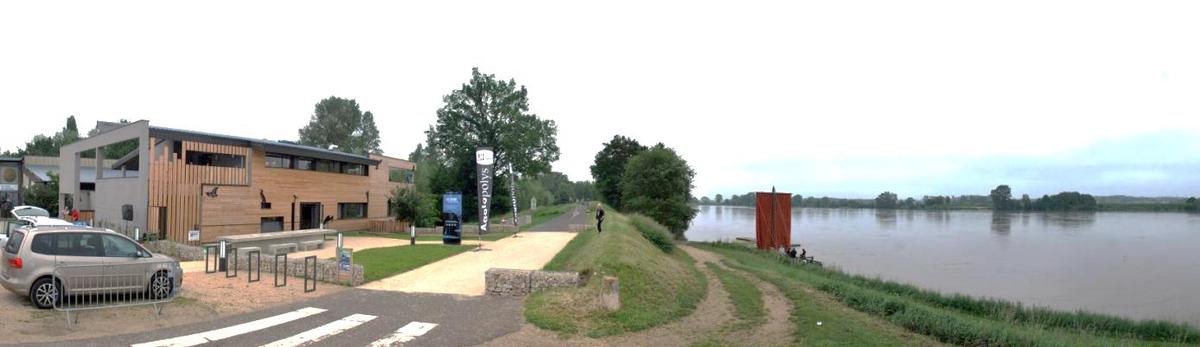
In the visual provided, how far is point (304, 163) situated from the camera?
28.5m


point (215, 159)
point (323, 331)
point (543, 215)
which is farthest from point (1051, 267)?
point (215, 159)

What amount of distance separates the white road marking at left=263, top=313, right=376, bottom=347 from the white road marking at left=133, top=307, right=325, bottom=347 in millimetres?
785

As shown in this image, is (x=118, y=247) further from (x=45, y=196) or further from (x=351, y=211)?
(x=45, y=196)

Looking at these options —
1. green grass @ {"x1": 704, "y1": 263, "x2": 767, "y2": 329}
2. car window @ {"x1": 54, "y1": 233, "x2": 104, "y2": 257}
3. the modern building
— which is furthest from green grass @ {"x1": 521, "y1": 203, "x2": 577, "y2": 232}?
car window @ {"x1": 54, "y1": 233, "x2": 104, "y2": 257}

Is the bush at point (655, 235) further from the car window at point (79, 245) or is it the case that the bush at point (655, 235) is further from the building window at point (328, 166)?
the car window at point (79, 245)

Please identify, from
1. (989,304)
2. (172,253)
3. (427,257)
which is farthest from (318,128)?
(989,304)

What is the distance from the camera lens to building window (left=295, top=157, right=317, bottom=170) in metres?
28.1

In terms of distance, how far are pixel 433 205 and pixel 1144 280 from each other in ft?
124

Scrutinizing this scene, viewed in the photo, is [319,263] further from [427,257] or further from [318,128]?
[318,128]

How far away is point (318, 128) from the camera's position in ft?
222

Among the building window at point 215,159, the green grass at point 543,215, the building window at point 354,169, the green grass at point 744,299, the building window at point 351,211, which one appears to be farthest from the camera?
the green grass at point 543,215

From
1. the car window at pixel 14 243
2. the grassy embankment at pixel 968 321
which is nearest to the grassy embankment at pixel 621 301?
the grassy embankment at pixel 968 321

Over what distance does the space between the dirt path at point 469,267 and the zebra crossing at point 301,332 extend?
106 inches

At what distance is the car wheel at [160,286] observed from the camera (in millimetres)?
9570
